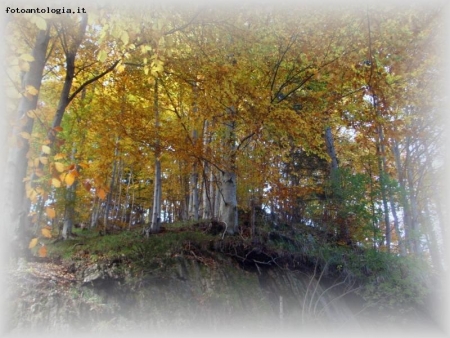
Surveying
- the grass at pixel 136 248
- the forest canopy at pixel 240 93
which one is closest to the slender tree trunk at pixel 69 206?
the forest canopy at pixel 240 93

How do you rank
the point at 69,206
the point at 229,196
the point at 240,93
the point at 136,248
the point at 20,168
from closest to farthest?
the point at 20,168, the point at 136,248, the point at 240,93, the point at 229,196, the point at 69,206

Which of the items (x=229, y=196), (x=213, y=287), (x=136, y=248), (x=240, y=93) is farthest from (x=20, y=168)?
(x=229, y=196)

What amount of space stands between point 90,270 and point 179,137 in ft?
12.7

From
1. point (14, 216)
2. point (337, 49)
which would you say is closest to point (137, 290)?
point (14, 216)

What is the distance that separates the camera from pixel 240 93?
705cm

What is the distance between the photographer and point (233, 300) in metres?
6.59

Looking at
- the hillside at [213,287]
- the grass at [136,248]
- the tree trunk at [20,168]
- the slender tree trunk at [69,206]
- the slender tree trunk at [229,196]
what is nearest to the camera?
the tree trunk at [20,168]

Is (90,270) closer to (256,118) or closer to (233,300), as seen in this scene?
(233,300)

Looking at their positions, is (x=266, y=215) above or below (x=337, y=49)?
below

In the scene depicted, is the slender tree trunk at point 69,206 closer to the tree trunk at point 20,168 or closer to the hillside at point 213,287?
the hillside at point 213,287

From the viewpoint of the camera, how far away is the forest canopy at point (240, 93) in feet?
15.1

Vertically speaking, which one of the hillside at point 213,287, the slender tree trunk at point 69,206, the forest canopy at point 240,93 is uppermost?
the forest canopy at point 240,93

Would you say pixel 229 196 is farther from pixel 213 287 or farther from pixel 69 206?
pixel 69 206

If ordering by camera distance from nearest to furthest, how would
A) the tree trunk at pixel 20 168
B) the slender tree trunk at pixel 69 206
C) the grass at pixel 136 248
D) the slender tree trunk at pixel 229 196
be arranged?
the tree trunk at pixel 20 168
the grass at pixel 136 248
the slender tree trunk at pixel 229 196
the slender tree trunk at pixel 69 206
